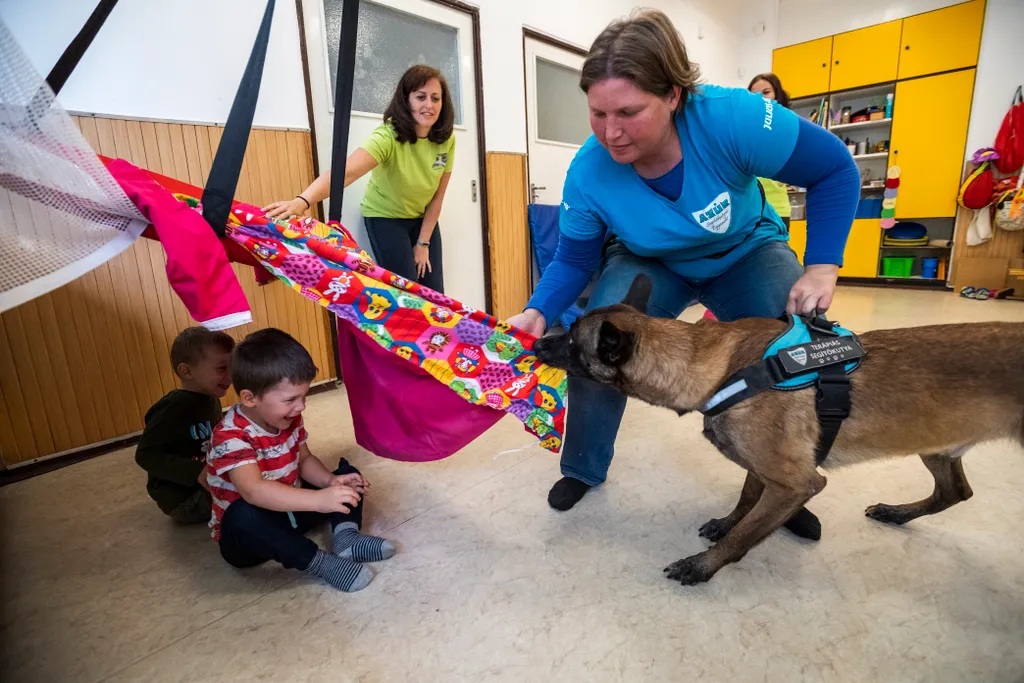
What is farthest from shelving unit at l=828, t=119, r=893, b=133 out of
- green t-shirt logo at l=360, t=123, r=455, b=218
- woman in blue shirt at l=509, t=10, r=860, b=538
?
woman in blue shirt at l=509, t=10, r=860, b=538

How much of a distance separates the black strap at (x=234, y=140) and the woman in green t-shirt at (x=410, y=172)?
50.3 inches

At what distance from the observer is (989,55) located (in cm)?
567

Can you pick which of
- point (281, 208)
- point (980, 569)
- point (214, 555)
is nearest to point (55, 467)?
point (214, 555)

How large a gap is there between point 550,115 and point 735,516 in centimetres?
401

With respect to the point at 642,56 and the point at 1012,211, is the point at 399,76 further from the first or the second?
the point at 1012,211

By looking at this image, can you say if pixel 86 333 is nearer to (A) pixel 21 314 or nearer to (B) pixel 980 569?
(A) pixel 21 314

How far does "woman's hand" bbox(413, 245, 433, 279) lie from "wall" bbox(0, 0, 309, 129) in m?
0.95

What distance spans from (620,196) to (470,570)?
1219 millimetres

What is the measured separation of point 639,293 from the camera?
1533mm

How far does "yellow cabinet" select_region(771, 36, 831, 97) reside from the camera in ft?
22.1

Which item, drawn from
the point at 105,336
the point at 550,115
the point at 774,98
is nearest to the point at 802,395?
the point at 774,98

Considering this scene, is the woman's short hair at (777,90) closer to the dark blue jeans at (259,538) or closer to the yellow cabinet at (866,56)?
the dark blue jeans at (259,538)

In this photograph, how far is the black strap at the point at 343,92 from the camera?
1.39m

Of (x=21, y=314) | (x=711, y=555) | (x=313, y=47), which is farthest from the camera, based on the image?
(x=313, y=47)
